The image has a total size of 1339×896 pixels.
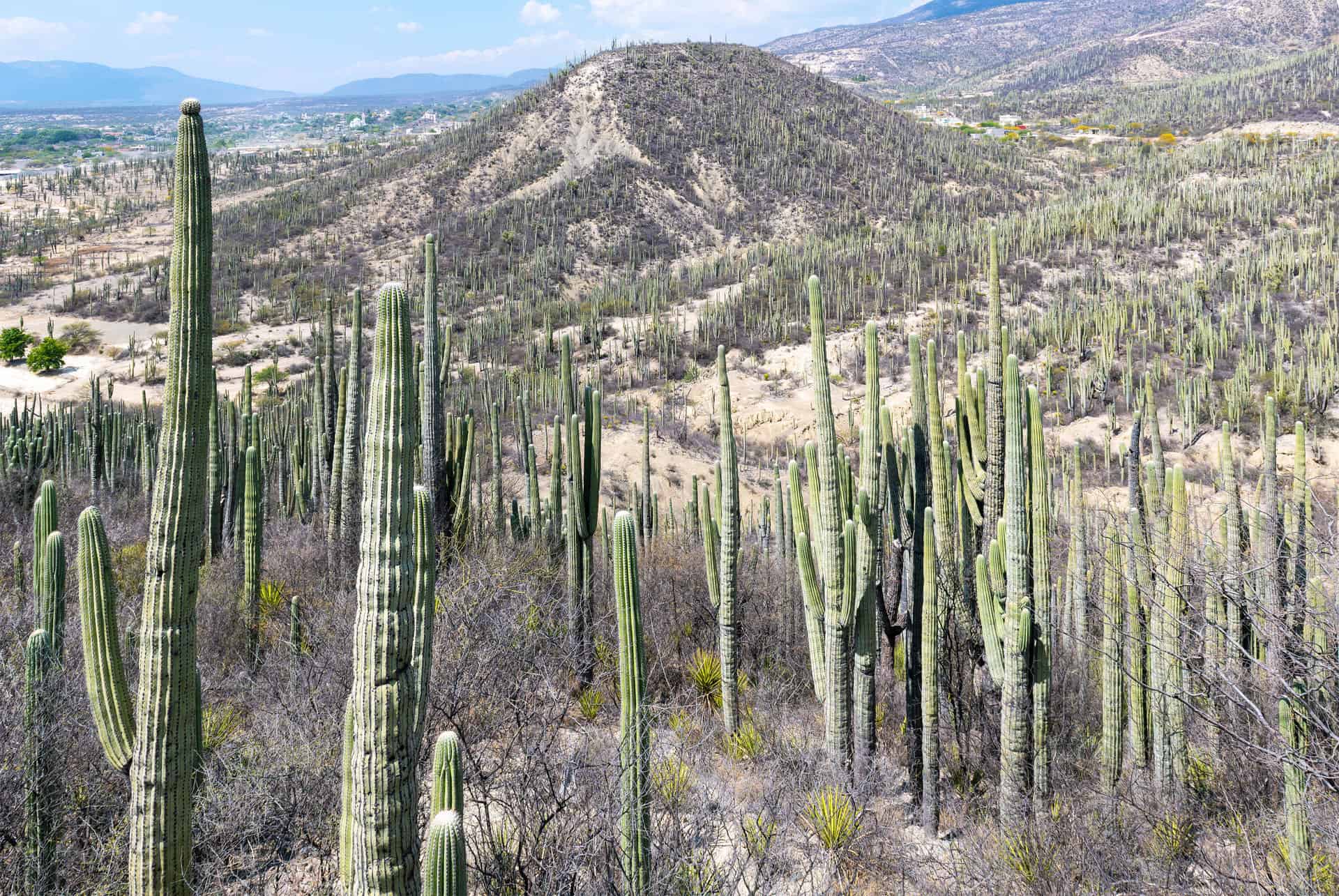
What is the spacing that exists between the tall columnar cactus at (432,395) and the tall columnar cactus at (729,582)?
3.46m

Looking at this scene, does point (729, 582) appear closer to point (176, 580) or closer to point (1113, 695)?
point (1113, 695)

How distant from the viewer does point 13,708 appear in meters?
4.71

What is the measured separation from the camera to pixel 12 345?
27.6m

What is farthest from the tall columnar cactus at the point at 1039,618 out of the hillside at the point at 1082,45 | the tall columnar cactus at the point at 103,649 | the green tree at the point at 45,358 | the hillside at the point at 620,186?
the hillside at the point at 1082,45

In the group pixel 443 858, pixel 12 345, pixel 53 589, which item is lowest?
pixel 443 858

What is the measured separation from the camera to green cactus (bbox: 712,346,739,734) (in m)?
6.43

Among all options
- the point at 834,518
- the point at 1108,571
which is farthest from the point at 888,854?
the point at 1108,571

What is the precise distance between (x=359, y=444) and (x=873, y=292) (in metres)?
21.2

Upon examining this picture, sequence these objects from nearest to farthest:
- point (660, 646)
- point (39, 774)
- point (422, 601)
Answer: point (422, 601) → point (39, 774) → point (660, 646)

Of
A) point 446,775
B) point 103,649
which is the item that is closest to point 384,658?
point 446,775

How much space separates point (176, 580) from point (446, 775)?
1.48 meters

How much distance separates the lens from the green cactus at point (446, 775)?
284 centimetres

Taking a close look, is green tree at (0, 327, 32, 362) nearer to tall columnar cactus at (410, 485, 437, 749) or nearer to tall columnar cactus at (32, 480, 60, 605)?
tall columnar cactus at (32, 480, 60, 605)

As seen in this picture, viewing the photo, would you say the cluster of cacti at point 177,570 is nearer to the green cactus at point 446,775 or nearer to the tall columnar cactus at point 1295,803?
the green cactus at point 446,775
